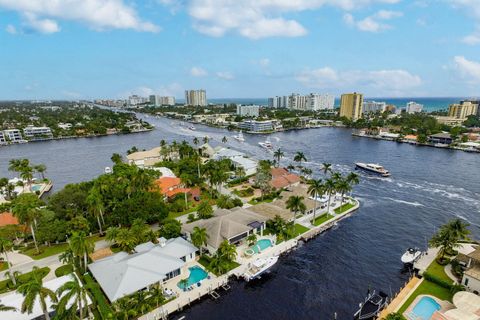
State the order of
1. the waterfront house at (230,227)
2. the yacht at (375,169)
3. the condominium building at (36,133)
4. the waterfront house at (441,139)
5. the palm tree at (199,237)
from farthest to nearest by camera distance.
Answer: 1. the condominium building at (36,133)
2. the waterfront house at (441,139)
3. the yacht at (375,169)
4. the waterfront house at (230,227)
5. the palm tree at (199,237)

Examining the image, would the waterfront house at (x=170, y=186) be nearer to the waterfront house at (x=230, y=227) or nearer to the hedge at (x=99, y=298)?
the waterfront house at (x=230, y=227)

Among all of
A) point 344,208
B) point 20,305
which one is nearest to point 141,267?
point 20,305

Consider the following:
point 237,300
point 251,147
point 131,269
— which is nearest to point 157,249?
point 131,269

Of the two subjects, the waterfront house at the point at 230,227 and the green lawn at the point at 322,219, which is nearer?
the waterfront house at the point at 230,227

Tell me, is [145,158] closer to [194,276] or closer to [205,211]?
[205,211]

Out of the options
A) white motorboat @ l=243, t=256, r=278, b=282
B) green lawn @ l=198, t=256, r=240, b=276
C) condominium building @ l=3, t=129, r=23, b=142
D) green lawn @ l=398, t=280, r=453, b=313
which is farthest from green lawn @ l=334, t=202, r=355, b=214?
condominium building @ l=3, t=129, r=23, b=142

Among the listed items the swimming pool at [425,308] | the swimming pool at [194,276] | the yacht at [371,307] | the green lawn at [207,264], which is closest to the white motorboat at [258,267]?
the green lawn at [207,264]

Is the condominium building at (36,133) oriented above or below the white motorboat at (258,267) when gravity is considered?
above

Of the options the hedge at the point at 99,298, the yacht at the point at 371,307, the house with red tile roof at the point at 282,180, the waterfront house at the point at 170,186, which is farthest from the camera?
the house with red tile roof at the point at 282,180
